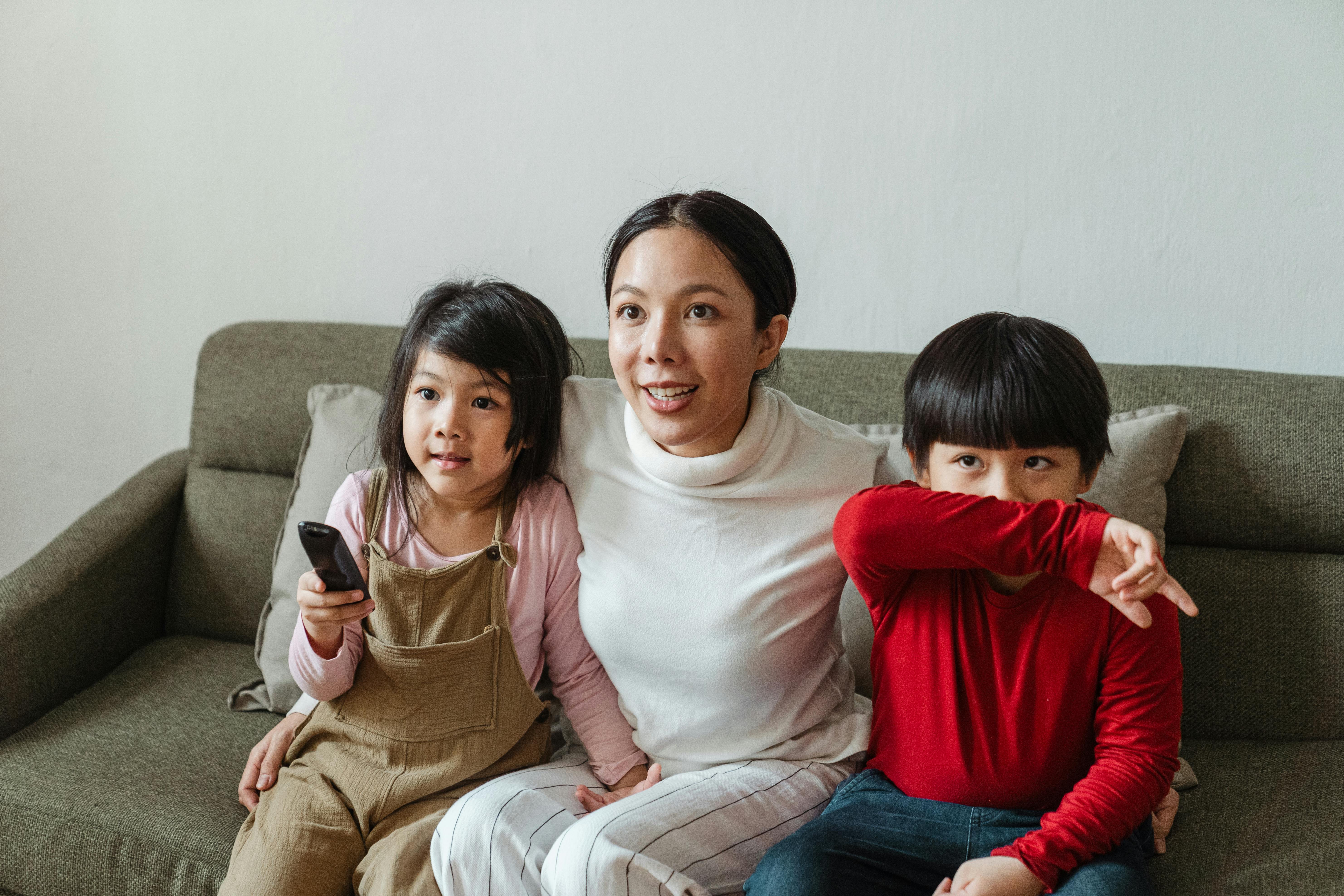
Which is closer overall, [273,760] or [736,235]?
[736,235]

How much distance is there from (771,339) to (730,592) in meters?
0.32

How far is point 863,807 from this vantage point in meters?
1.15

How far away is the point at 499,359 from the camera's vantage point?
1.29 meters

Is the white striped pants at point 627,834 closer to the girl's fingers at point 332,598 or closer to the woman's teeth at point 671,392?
the girl's fingers at point 332,598

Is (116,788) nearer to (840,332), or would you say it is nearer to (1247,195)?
(840,332)

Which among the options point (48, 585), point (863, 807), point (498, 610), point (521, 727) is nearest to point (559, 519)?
point (498, 610)

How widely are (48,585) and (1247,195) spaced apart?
2.04 m

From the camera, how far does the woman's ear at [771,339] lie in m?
1.26

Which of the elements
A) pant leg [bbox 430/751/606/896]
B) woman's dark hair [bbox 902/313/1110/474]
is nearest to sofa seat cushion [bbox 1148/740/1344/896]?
woman's dark hair [bbox 902/313/1110/474]

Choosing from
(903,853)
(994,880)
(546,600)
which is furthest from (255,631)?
(994,880)

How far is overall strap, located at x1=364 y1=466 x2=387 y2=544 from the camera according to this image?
1341 millimetres

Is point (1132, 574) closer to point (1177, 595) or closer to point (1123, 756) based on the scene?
point (1177, 595)

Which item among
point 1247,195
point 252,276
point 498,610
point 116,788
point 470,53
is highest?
point 470,53

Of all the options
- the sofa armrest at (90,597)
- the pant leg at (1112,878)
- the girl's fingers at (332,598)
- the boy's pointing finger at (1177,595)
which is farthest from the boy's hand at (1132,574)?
the sofa armrest at (90,597)
